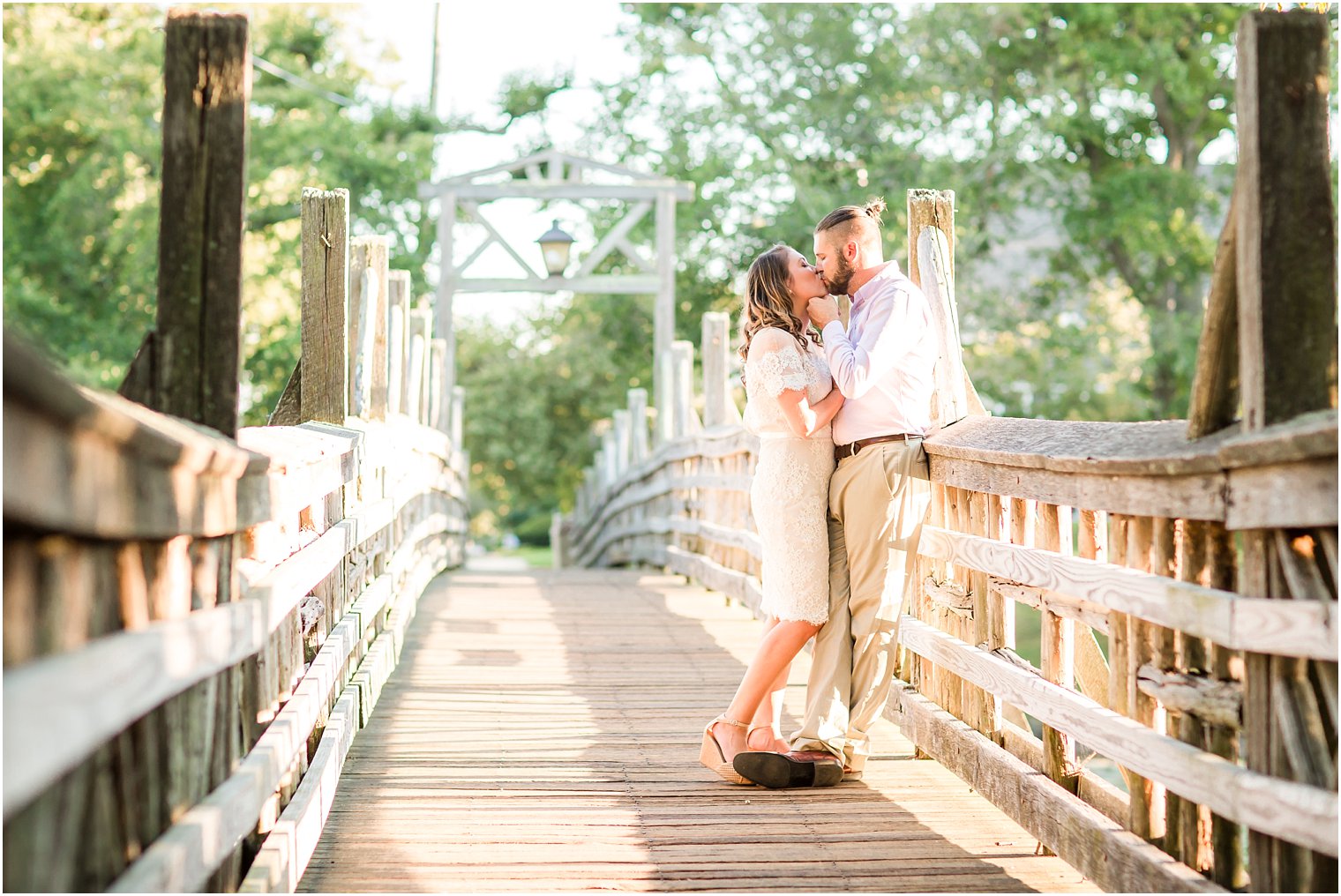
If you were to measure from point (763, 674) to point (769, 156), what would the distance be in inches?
621

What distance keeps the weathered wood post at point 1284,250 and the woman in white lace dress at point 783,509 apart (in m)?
1.69

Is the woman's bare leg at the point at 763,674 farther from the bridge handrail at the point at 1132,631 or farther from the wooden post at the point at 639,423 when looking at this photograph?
the wooden post at the point at 639,423

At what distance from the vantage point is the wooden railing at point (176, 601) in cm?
157

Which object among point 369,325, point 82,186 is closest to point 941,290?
point 369,325

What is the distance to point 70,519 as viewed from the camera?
1.63m

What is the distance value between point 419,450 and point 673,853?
5.47 meters

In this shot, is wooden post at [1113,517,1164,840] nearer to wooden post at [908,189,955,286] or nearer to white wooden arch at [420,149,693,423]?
wooden post at [908,189,955,286]

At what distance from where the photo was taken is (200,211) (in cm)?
235

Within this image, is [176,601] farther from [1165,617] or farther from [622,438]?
[622,438]

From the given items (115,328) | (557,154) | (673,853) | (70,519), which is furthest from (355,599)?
(115,328)

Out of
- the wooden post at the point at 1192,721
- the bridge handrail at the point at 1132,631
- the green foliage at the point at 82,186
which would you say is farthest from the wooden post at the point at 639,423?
the wooden post at the point at 1192,721

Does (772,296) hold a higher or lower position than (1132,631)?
higher

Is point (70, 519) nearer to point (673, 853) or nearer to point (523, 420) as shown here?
point (673, 853)

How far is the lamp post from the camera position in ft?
40.2
